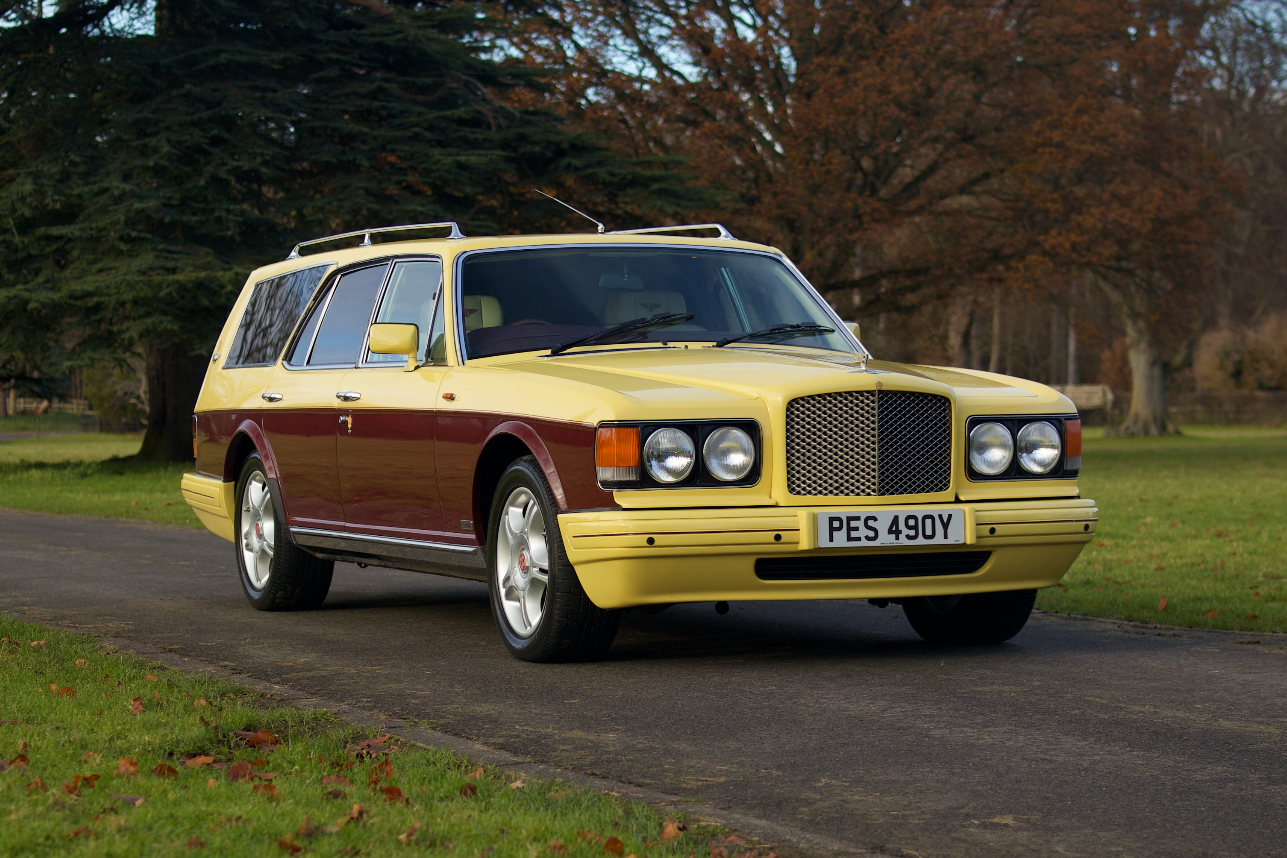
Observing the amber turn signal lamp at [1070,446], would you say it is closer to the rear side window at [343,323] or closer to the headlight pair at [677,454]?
the headlight pair at [677,454]

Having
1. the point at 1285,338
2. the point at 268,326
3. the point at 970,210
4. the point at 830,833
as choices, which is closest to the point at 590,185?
the point at 970,210

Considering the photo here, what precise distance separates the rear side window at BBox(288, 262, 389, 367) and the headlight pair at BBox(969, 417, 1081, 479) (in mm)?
3337

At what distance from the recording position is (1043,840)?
4277 millimetres

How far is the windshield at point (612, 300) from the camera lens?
26.3ft

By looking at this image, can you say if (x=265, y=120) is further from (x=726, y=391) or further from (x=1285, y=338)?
(x=1285, y=338)

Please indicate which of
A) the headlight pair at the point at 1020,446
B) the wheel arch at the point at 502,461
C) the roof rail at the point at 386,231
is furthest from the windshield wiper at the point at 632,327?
the headlight pair at the point at 1020,446

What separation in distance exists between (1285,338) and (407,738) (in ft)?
227

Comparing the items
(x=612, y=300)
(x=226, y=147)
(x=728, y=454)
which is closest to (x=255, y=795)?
(x=728, y=454)

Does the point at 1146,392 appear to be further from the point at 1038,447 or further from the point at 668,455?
the point at 668,455

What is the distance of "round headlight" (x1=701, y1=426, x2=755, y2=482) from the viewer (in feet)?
22.1

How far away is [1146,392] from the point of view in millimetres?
56250

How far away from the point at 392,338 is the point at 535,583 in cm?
148

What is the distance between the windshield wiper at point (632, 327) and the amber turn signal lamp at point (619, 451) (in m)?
1.22

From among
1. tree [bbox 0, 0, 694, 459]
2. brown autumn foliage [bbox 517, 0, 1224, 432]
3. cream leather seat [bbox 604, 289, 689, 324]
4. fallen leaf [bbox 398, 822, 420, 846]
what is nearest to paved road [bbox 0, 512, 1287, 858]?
fallen leaf [bbox 398, 822, 420, 846]
